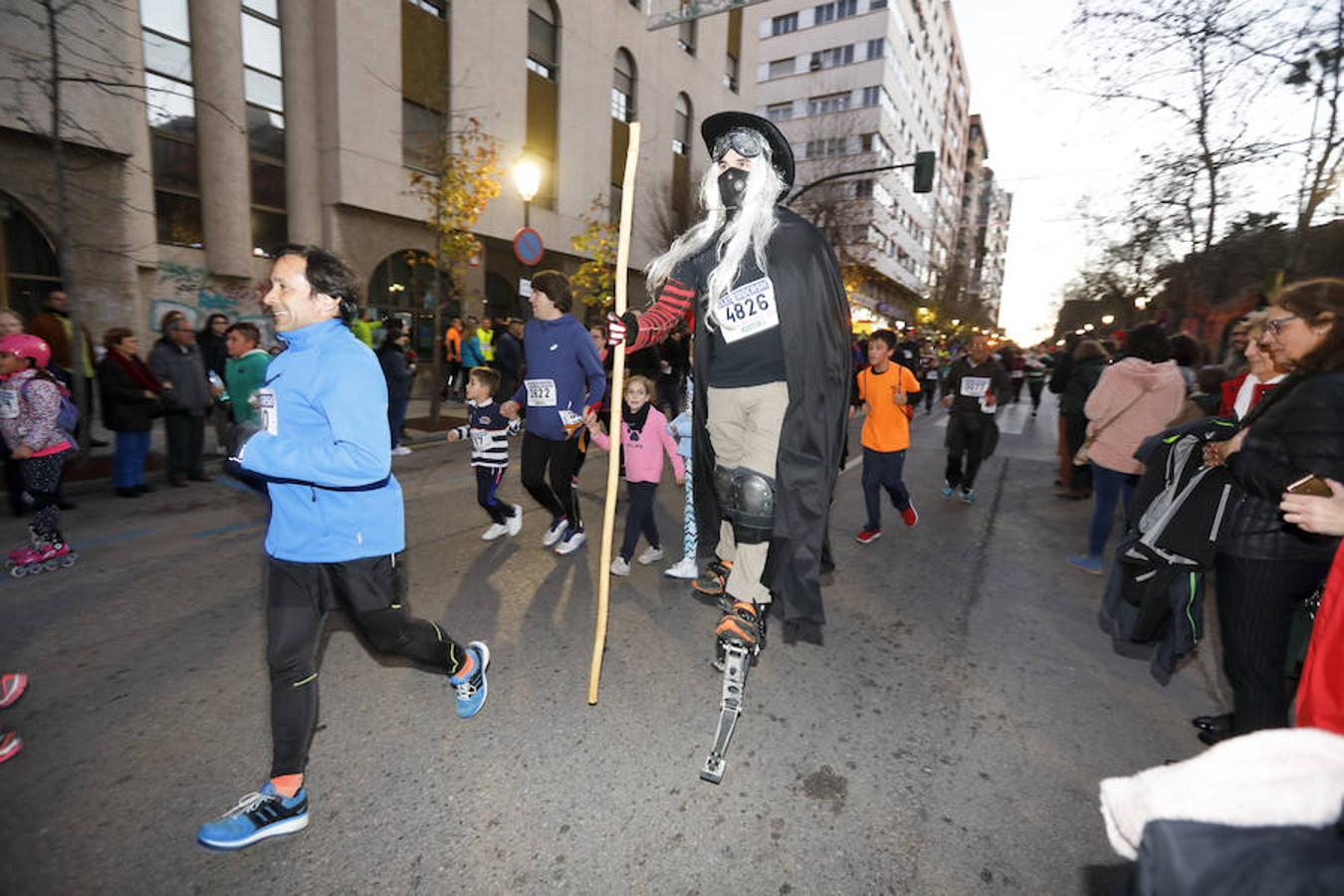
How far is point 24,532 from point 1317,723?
7.86 metres

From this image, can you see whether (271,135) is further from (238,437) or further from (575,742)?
(575,742)

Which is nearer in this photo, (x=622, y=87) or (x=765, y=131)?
(x=765, y=131)

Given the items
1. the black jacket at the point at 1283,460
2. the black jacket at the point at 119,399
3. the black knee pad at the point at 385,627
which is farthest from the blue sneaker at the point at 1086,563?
the black jacket at the point at 119,399

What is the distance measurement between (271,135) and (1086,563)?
1663 centimetres

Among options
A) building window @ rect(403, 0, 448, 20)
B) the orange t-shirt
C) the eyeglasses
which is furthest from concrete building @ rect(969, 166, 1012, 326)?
the eyeglasses

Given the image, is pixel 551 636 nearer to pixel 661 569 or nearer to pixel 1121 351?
pixel 661 569

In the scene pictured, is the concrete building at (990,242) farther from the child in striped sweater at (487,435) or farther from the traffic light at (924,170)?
the child in striped sweater at (487,435)

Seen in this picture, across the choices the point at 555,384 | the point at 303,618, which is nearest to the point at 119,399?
the point at 555,384

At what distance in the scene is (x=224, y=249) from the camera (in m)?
12.6

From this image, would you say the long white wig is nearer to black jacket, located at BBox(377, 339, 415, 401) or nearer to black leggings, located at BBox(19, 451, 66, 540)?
black leggings, located at BBox(19, 451, 66, 540)

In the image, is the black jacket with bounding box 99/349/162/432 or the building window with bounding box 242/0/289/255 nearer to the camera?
the black jacket with bounding box 99/349/162/432

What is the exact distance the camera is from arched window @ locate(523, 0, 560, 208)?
713 inches

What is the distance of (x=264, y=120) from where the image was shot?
43.4 feet

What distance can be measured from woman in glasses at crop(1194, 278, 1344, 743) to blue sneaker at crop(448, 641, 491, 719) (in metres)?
3.11
